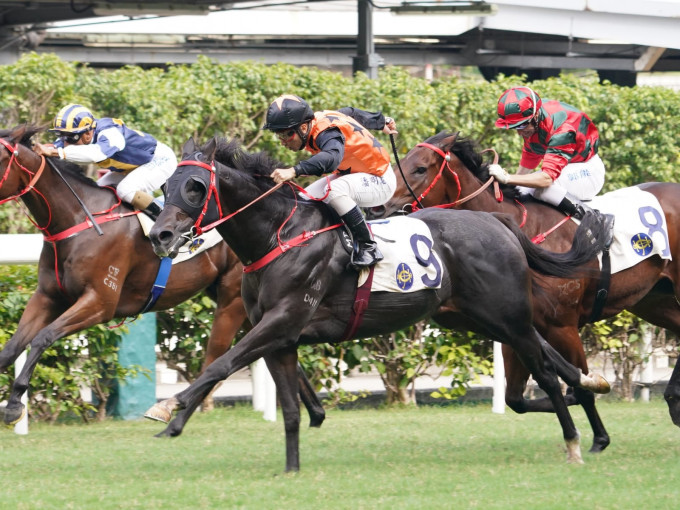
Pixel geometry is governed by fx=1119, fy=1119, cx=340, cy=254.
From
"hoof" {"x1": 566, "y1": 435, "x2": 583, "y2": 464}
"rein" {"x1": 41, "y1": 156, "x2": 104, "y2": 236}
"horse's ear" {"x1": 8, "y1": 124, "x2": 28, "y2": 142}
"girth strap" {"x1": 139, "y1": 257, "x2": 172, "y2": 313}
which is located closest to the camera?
"hoof" {"x1": 566, "y1": 435, "x2": 583, "y2": 464}

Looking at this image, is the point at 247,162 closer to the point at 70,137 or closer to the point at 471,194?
the point at 471,194

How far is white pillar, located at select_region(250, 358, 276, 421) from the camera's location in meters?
7.85

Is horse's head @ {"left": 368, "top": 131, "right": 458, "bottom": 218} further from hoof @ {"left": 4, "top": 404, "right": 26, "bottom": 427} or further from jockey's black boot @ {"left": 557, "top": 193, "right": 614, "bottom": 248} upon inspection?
hoof @ {"left": 4, "top": 404, "right": 26, "bottom": 427}

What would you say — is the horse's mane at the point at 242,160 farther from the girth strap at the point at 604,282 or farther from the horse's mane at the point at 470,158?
the girth strap at the point at 604,282

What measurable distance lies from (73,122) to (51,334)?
1.41m

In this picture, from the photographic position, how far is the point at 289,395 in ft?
18.6

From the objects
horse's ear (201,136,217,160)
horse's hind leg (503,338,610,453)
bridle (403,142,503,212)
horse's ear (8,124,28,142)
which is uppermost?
horse's ear (8,124,28,142)

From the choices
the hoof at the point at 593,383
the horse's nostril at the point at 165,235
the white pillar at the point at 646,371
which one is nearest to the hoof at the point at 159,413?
the horse's nostril at the point at 165,235

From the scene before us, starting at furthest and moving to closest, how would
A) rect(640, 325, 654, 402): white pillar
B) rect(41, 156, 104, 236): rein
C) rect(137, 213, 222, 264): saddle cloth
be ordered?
rect(640, 325, 654, 402): white pillar
rect(137, 213, 222, 264): saddle cloth
rect(41, 156, 104, 236): rein

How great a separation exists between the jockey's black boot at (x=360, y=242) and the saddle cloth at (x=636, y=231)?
1.65 m

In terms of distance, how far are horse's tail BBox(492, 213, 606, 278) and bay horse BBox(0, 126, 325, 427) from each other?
5.76 ft

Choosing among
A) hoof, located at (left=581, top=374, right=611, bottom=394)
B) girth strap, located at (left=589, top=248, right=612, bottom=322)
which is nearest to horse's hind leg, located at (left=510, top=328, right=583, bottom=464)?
hoof, located at (left=581, top=374, right=611, bottom=394)

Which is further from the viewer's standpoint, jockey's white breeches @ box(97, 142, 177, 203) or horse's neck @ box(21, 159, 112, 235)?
jockey's white breeches @ box(97, 142, 177, 203)

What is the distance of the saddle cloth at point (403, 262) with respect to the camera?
5758mm
